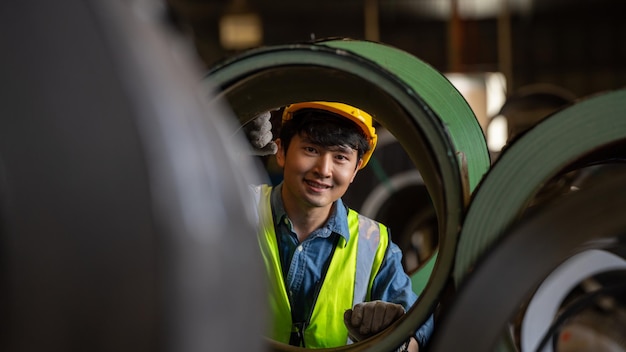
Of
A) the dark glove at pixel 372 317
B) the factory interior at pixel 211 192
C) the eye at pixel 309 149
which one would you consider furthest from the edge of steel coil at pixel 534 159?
the eye at pixel 309 149

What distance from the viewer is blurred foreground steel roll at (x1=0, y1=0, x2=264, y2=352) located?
52 cm

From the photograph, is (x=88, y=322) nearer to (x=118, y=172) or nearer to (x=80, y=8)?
(x=118, y=172)

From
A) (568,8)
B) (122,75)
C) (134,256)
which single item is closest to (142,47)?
(122,75)

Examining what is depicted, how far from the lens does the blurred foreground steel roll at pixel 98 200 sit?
1.70 feet

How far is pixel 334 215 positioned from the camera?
131cm

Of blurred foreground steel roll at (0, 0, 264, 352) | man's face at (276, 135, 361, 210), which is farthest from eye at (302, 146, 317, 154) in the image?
blurred foreground steel roll at (0, 0, 264, 352)

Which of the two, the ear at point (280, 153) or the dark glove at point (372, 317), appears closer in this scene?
the dark glove at point (372, 317)

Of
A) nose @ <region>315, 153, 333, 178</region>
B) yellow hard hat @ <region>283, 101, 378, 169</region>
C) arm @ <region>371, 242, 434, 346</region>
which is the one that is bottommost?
arm @ <region>371, 242, 434, 346</region>

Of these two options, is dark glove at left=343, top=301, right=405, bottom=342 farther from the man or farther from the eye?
the eye

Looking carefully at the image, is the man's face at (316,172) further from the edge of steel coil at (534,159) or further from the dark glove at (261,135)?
the edge of steel coil at (534,159)

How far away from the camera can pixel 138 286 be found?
519 millimetres

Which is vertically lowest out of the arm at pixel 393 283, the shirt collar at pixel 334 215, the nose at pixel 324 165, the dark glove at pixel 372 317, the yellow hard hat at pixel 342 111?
the dark glove at pixel 372 317

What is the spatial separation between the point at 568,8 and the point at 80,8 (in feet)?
35.0

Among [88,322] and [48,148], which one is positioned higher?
[48,148]
